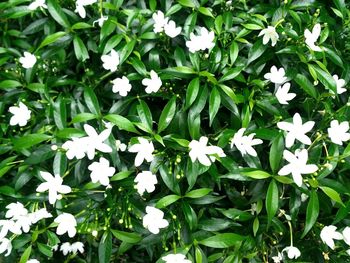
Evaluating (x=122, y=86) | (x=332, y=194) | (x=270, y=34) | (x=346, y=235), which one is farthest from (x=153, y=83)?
(x=346, y=235)

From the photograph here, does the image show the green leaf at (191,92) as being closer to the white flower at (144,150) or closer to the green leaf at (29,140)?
the white flower at (144,150)

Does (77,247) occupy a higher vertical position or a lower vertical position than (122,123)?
lower

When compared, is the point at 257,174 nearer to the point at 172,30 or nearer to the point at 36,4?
the point at 172,30

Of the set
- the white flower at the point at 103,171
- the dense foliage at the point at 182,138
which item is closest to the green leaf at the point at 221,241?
the dense foliage at the point at 182,138

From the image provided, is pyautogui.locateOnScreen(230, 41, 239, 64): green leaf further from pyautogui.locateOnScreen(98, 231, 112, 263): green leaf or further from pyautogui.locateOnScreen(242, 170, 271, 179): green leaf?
pyautogui.locateOnScreen(98, 231, 112, 263): green leaf

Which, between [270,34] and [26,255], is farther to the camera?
[270,34]

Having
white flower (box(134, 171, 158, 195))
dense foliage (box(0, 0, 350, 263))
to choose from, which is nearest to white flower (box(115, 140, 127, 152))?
dense foliage (box(0, 0, 350, 263))

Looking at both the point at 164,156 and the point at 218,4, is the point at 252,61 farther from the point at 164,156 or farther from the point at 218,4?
the point at 164,156
